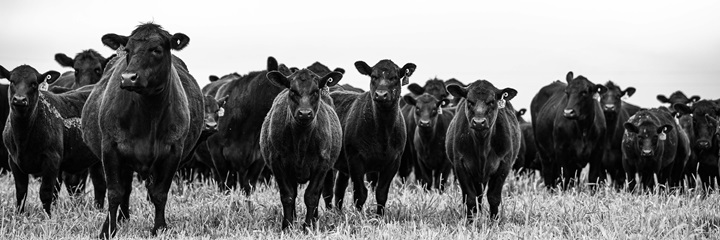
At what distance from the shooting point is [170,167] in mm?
8219

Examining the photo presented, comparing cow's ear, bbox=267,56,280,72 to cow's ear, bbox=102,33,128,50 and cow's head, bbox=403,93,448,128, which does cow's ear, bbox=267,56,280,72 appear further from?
cow's ear, bbox=102,33,128,50

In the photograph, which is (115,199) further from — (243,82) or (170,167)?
(243,82)

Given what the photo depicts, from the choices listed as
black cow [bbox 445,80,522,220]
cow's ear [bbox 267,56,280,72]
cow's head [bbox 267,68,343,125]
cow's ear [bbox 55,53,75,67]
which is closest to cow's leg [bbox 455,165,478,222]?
black cow [bbox 445,80,522,220]

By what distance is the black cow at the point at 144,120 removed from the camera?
7879mm

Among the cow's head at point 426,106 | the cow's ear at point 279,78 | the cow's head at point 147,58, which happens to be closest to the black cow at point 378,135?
the cow's ear at point 279,78

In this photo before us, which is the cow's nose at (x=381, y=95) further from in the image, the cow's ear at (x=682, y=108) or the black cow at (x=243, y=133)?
→ the cow's ear at (x=682, y=108)

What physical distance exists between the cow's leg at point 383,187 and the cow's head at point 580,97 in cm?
451

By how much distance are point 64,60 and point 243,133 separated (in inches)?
141

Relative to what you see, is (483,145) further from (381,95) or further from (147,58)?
(147,58)

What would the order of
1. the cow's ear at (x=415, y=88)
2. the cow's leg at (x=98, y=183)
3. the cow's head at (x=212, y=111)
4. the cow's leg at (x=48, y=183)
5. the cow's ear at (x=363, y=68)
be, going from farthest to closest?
the cow's ear at (x=415, y=88) → the cow's head at (x=212, y=111) → the cow's ear at (x=363, y=68) → the cow's leg at (x=98, y=183) → the cow's leg at (x=48, y=183)

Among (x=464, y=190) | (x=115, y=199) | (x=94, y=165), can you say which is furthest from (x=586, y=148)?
(x=115, y=199)

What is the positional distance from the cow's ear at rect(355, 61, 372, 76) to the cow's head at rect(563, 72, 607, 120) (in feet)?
14.4

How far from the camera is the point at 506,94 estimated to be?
9.86 m

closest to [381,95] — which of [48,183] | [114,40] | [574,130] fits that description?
[114,40]
